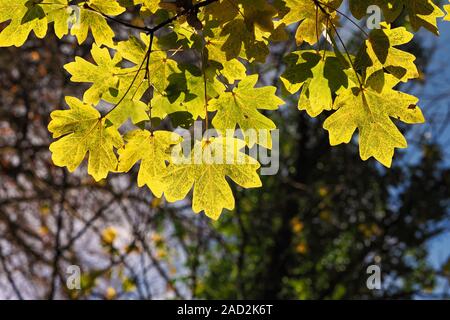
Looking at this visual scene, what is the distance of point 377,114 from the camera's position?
175 cm

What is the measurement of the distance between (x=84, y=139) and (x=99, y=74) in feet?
0.78

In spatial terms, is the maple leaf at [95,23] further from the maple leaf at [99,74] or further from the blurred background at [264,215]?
the blurred background at [264,215]

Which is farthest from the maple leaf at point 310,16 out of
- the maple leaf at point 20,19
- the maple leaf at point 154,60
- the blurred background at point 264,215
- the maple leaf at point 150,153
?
the blurred background at point 264,215

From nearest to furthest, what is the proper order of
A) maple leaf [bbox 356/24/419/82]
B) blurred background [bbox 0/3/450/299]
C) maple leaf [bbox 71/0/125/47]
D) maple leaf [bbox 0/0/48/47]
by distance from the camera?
maple leaf [bbox 356/24/419/82] → maple leaf [bbox 0/0/48/47] → maple leaf [bbox 71/0/125/47] → blurred background [bbox 0/3/450/299]

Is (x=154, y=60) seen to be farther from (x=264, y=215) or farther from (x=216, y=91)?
(x=264, y=215)

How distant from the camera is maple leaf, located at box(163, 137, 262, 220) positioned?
1.75 m

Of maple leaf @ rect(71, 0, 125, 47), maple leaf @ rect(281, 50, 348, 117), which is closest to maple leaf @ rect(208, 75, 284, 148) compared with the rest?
maple leaf @ rect(281, 50, 348, 117)

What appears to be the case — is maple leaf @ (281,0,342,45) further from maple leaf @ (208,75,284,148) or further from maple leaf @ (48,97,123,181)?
maple leaf @ (48,97,123,181)

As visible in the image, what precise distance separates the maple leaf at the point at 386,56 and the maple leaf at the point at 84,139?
83 centimetres

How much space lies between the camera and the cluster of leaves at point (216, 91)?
5.59 ft

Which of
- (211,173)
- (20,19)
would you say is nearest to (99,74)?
(20,19)
